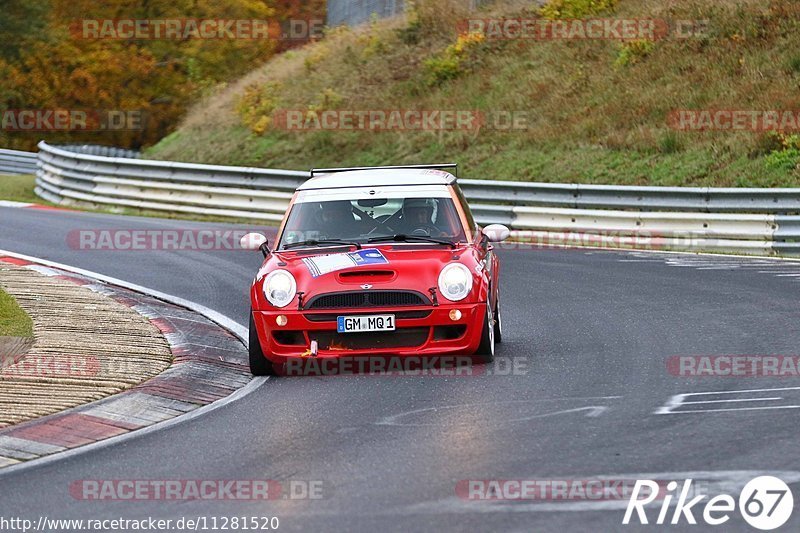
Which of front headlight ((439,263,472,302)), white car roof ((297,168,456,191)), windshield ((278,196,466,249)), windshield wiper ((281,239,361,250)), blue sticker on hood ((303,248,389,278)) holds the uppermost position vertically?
white car roof ((297,168,456,191))

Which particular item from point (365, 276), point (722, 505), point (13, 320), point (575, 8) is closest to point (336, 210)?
point (365, 276)

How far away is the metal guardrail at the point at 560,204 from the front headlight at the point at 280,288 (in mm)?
10303

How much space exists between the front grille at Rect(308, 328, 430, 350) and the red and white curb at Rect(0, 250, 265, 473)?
2.14 feet

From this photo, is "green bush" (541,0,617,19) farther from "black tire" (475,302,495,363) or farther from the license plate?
the license plate

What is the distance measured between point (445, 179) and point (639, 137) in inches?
538

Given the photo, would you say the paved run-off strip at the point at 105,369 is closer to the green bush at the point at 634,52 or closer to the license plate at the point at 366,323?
the license plate at the point at 366,323

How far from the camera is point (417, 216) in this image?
1099 centimetres

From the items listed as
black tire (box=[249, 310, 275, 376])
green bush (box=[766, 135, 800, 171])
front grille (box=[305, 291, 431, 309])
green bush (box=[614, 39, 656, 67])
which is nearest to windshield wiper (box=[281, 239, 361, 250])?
front grille (box=[305, 291, 431, 309])

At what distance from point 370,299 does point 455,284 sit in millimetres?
658

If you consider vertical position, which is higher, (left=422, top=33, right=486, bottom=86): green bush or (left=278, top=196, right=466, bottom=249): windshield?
(left=422, top=33, right=486, bottom=86): green bush

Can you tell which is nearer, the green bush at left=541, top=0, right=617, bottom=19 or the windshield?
the windshield

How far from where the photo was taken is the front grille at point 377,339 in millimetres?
9891

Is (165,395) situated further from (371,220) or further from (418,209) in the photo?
(418,209)

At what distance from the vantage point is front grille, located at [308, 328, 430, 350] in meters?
9.89
